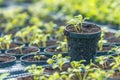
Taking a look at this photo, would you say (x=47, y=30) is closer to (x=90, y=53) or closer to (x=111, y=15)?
(x=111, y=15)

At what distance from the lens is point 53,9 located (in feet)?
25.8

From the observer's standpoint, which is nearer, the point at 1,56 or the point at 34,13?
the point at 1,56

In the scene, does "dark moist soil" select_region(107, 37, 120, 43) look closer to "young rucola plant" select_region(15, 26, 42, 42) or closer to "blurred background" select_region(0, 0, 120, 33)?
"blurred background" select_region(0, 0, 120, 33)

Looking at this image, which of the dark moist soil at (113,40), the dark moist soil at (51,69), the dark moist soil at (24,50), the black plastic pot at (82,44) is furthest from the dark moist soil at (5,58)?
the dark moist soil at (113,40)

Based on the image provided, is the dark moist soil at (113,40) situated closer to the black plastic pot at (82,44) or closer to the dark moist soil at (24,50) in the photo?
the dark moist soil at (24,50)

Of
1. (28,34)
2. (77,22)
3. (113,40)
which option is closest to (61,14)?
(28,34)

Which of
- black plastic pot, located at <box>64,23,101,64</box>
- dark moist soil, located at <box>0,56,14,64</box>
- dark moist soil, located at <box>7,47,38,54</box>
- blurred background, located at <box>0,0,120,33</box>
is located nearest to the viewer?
black plastic pot, located at <box>64,23,101,64</box>

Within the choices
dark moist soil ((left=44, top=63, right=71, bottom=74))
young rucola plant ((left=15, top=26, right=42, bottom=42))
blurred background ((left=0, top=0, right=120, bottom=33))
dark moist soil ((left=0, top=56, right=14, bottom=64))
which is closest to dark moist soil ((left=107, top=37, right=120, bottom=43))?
blurred background ((left=0, top=0, right=120, bottom=33))

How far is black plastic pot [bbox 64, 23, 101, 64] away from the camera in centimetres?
394

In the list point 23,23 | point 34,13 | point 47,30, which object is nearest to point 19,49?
point 47,30

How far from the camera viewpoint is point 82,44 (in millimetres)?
3969

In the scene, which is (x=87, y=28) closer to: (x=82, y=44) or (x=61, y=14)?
(x=82, y=44)

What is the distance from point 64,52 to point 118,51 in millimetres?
880

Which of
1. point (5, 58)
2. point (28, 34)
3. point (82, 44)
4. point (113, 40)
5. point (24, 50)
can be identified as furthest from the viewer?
point (28, 34)
